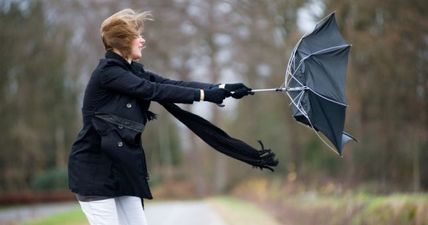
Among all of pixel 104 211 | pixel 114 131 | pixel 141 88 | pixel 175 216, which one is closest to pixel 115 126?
pixel 114 131

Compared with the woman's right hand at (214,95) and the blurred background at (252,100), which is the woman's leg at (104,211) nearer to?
the woman's right hand at (214,95)

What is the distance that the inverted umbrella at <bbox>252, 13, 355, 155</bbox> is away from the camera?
16.4 ft

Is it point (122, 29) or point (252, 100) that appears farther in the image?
point (252, 100)

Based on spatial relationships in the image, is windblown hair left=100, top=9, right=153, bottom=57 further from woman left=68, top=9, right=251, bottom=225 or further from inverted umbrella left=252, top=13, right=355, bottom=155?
inverted umbrella left=252, top=13, right=355, bottom=155

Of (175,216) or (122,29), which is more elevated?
(122,29)

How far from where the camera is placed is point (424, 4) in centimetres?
1598

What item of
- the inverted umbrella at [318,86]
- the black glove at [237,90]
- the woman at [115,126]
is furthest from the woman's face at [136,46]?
the inverted umbrella at [318,86]

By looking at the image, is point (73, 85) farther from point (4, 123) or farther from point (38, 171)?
point (4, 123)

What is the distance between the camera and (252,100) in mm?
43969

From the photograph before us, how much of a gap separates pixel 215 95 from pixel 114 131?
2.27ft

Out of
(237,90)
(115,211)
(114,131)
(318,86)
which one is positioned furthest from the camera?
(318,86)

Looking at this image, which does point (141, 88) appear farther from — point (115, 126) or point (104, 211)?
point (104, 211)

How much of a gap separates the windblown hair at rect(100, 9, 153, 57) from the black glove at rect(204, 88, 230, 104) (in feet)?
1.90

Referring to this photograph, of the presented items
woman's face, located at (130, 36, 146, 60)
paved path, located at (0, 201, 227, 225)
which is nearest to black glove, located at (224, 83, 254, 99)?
woman's face, located at (130, 36, 146, 60)
